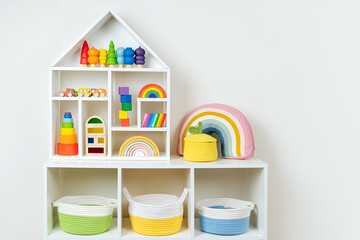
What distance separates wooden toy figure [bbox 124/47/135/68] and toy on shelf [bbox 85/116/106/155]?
0.28 meters

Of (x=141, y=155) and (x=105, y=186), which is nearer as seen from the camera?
(x=141, y=155)

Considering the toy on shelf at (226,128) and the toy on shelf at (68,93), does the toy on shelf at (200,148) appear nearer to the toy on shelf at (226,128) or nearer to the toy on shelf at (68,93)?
the toy on shelf at (226,128)

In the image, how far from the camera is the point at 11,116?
196 centimetres

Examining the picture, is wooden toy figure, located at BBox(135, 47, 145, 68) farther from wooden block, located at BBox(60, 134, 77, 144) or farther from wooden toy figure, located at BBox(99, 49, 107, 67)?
wooden block, located at BBox(60, 134, 77, 144)

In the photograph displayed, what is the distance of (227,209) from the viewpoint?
175 centimetres

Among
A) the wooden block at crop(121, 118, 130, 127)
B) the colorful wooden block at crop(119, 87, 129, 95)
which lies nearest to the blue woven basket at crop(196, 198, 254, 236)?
the wooden block at crop(121, 118, 130, 127)

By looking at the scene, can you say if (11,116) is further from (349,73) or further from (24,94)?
(349,73)

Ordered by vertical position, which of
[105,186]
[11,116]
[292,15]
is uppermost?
[292,15]

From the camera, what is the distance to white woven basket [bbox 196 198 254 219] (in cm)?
174

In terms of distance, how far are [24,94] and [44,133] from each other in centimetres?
21

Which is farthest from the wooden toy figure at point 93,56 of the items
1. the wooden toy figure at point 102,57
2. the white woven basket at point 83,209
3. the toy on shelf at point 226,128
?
the white woven basket at point 83,209

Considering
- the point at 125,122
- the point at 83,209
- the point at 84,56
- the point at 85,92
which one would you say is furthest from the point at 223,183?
the point at 84,56

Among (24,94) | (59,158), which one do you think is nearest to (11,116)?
(24,94)

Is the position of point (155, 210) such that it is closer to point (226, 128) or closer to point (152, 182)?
point (152, 182)
